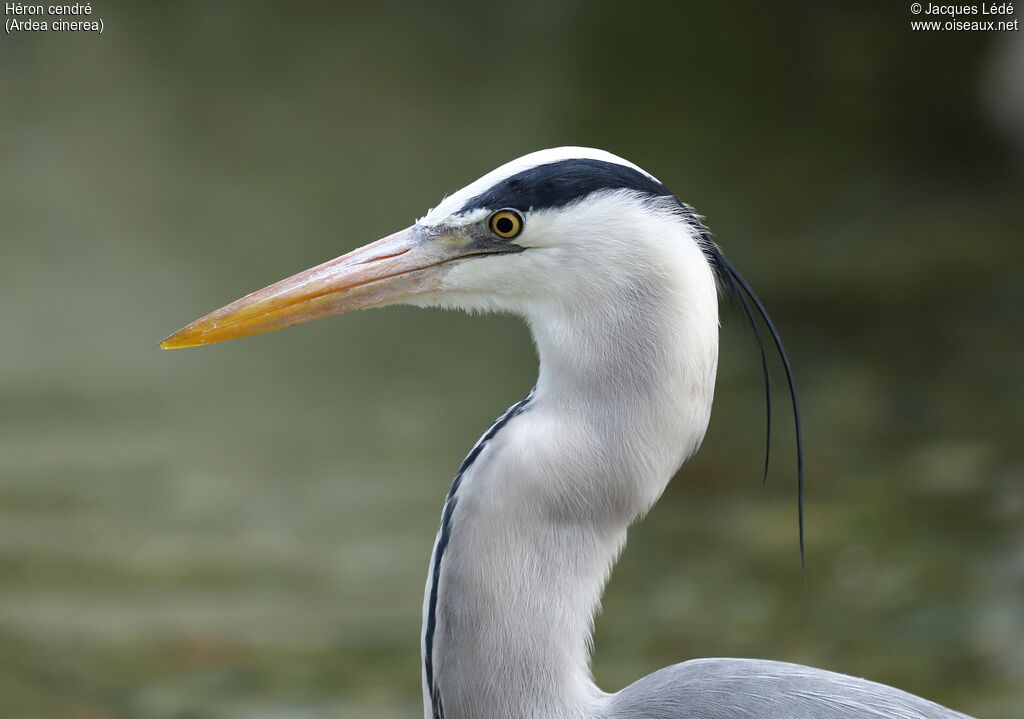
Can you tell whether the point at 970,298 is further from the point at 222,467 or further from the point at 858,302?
the point at 222,467

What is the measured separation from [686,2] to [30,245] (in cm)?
433

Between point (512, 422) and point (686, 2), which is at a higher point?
point (686, 2)

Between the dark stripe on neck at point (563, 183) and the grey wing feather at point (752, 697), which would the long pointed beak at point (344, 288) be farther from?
the grey wing feather at point (752, 697)

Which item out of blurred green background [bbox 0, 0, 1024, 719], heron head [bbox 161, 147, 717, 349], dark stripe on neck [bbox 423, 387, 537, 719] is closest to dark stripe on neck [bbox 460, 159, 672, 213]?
heron head [bbox 161, 147, 717, 349]

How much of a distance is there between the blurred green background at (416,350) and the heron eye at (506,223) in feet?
5.39

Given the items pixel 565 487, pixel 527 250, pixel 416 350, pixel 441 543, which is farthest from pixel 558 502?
pixel 416 350

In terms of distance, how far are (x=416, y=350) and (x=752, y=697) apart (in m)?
3.64

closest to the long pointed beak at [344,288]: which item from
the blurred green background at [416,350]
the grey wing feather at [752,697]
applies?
the grey wing feather at [752,697]

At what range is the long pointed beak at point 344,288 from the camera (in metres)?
1.62

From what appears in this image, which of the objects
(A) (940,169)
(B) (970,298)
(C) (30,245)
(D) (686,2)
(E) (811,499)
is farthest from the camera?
(D) (686,2)

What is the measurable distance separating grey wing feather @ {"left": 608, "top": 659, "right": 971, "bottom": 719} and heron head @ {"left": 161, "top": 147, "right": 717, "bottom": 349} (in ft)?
1.74

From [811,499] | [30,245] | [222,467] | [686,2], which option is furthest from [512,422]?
[686,2]

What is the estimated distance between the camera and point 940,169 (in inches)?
248

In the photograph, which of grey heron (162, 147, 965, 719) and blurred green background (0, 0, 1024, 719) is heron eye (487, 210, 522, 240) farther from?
blurred green background (0, 0, 1024, 719)
